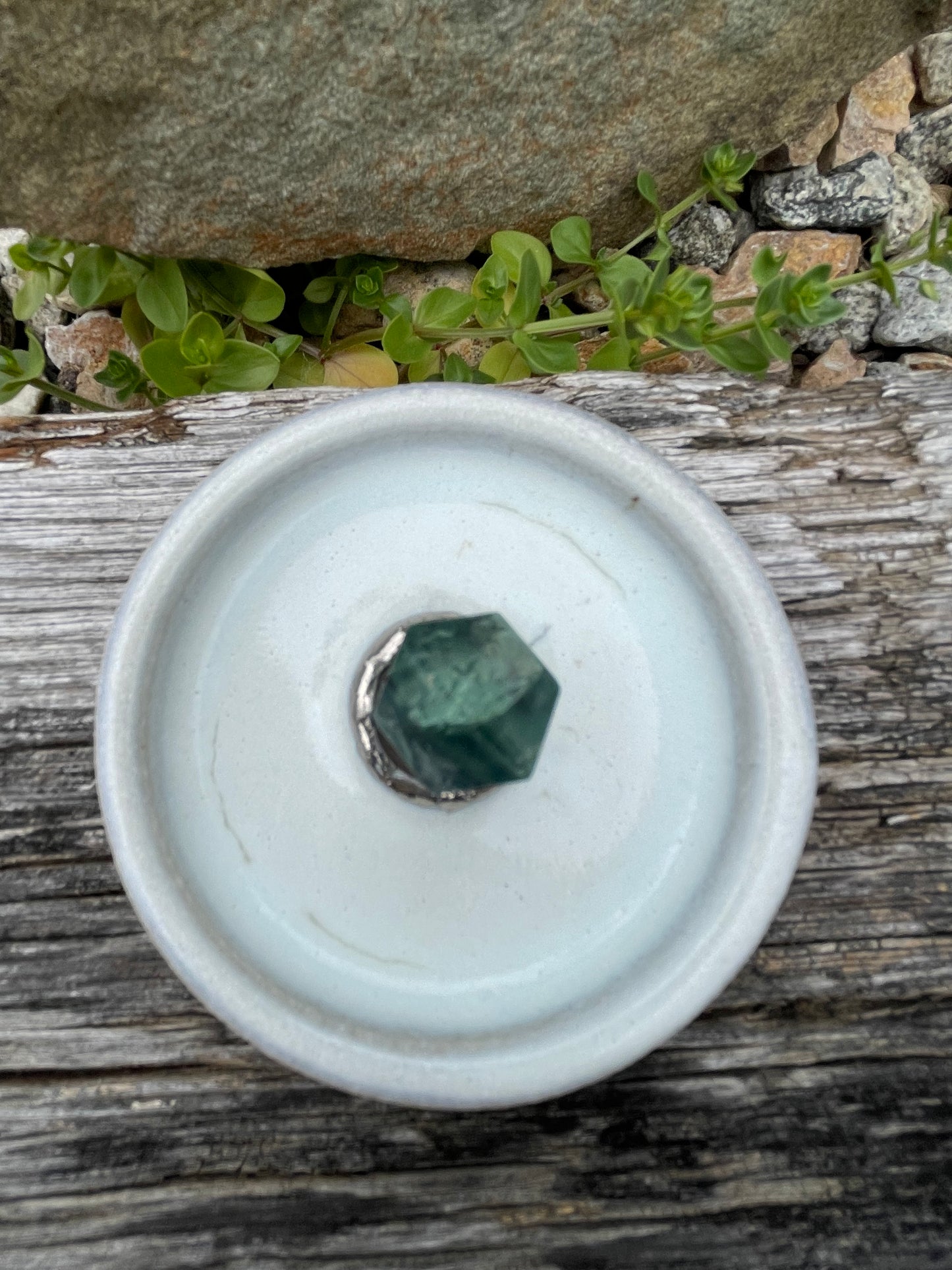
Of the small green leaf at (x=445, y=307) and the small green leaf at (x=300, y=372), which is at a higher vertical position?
the small green leaf at (x=445, y=307)

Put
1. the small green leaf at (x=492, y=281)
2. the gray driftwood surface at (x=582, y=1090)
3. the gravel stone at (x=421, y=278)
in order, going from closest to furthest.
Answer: the gray driftwood surface at (x=582, y=1090) < the small green leaf at (x=492, y=281) < the gravel stone at (x=421, y=278)

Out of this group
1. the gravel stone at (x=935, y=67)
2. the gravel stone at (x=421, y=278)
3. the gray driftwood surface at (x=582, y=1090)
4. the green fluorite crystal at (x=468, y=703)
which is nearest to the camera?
the green fluorite crystal at (x=468, y=703)

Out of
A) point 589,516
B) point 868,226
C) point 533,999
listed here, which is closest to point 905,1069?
point 533,999

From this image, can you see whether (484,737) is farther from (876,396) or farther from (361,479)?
(876,396)

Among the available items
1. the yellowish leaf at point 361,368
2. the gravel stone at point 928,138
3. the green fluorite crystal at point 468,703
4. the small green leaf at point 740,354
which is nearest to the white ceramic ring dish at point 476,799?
the green fluorite crystal at point 468,703

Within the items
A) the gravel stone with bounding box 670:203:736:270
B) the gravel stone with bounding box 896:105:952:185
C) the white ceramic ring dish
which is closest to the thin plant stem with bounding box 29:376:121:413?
the white ceramic ring dish

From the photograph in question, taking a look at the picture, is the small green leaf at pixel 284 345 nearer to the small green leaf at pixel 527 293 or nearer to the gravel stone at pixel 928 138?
the small green leaf at pixel 527 293

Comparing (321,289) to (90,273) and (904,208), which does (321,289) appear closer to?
(90,273)
